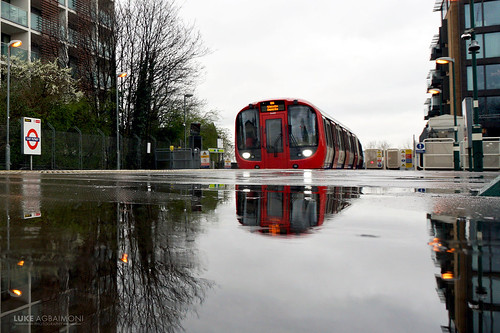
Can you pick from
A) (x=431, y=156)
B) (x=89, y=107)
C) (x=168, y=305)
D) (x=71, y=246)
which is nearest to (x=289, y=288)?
(x=168, y=305)

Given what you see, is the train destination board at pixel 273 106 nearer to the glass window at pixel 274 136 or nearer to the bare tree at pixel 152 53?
the glass window at pixel 274 136

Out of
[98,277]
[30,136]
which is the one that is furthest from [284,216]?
[30,136]

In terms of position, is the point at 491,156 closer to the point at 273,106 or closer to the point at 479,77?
the point at 273,106

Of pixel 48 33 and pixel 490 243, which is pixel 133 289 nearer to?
pixel 490 243

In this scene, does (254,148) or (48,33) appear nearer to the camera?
(254,148)

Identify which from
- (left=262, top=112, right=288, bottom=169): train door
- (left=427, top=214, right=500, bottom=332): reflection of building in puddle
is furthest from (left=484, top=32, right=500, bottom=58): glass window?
(left=427, top=214, right=500, bottom=332): reflection of building in puddle

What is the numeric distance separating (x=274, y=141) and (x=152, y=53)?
13523 millimetres

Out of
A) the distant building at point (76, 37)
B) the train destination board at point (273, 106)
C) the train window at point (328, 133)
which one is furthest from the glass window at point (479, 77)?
the distant building at point (76, 37)

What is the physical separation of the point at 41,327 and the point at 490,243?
127cm

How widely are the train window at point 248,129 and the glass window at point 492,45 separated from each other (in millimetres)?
32077

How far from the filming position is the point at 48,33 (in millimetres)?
28594

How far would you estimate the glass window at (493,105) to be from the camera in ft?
126

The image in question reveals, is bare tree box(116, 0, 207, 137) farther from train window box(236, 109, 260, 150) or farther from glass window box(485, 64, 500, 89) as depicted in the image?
glass window box(485, 64, 500, 89)

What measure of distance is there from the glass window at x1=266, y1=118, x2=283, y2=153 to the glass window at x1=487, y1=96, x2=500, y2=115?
98.0 ft
